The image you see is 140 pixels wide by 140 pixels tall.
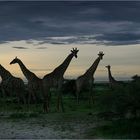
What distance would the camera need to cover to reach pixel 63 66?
20.6 metres

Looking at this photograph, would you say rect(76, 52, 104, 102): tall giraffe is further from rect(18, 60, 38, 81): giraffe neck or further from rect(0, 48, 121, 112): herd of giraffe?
rect(18, 60, 38, 81): giraffe neck

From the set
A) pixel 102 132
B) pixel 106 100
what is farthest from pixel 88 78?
pixel 102 132

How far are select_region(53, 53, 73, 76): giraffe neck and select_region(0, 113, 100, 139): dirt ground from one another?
285cm

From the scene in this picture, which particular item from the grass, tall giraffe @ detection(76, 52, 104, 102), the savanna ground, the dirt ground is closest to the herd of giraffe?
the savanna ground

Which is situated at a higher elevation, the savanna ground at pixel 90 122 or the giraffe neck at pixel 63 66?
the giraffe neck at pixel 63 66

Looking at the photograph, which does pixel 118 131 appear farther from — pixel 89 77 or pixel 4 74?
pixel 89 77

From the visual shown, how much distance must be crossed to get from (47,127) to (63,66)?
6075 mm

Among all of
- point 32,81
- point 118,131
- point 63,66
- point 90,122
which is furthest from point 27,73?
point 118,131

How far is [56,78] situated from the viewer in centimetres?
2000

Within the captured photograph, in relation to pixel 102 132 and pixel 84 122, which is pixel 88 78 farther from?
pixel 102 132

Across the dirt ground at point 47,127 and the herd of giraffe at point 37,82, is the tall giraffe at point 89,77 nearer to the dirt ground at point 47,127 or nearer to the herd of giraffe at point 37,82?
the herd of giraffe at point 37,82

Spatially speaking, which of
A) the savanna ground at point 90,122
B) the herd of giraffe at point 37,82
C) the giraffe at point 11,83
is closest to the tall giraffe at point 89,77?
the herd of giraffe at point 37,82

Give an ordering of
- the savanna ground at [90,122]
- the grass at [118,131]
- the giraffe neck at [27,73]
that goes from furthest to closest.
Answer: the giraffe neck at [27,73] → the savanna ground at [90,122] → the grass at [118,131]

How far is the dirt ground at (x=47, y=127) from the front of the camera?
43.9ft
